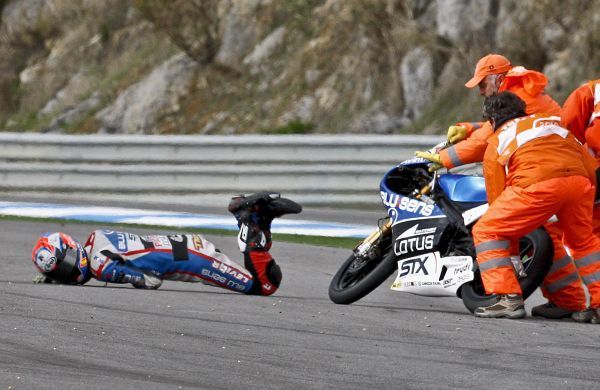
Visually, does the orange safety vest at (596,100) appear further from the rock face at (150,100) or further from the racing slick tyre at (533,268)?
the rock face at (150,100)

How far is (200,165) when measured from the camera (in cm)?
1532

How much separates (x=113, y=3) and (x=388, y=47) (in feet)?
24.9

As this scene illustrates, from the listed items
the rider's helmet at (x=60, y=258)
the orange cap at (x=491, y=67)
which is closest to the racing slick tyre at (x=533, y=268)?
the orange cap at (x=491, y=67)

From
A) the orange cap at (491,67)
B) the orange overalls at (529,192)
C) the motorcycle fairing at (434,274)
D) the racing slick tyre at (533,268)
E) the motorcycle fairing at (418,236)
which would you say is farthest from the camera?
the orange cap at (491,67)

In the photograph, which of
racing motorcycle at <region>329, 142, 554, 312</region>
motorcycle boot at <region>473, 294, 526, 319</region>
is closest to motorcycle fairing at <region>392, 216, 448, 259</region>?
racing motorcycle at <region>329, 142, 554, 312</region>

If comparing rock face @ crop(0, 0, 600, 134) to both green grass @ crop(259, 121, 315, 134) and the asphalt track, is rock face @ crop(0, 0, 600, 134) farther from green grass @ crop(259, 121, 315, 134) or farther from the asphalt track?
the asphalt track

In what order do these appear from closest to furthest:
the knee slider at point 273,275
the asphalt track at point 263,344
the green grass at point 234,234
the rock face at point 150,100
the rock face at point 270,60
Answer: the asphalt track at point 263,344
the knee slider at point 273,275
the green grass at point 234,234
the rock face at point 270,60
the rock face at point 150,100

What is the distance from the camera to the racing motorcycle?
8109 mm

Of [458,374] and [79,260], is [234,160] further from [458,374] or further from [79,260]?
[458,374]

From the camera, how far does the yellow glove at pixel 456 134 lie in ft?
27.7

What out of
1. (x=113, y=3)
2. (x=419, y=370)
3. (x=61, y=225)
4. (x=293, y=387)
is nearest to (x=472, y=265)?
(x=419, y=370)

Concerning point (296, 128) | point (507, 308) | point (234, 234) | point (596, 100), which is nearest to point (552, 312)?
point (507, 308)

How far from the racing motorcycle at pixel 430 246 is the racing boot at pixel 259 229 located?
1.60ft

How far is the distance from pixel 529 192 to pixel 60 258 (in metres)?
3.13
